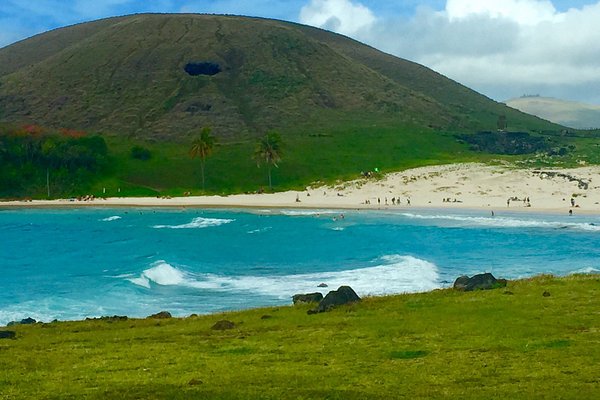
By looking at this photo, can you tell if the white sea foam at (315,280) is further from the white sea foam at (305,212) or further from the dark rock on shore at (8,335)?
the white sea foam at (305,212)

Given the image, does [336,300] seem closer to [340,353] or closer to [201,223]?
[340,353]

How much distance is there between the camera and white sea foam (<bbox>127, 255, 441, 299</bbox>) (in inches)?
1928

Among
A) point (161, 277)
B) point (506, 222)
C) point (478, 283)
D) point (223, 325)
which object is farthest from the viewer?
point (506, 222)

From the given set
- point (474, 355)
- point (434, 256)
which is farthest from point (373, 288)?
point (474, 355)

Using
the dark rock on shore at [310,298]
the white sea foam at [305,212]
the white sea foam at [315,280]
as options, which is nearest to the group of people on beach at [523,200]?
the white sea foam at [305,212]

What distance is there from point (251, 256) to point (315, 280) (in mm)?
17578

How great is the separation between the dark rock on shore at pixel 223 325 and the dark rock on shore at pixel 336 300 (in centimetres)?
424

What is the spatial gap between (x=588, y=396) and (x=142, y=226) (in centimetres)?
9234

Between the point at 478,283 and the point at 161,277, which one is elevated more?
the point at 478,283

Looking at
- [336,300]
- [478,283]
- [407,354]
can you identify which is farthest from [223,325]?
[478,283]

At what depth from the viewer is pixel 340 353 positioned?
22172mm

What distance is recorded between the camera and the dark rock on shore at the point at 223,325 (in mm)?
28812

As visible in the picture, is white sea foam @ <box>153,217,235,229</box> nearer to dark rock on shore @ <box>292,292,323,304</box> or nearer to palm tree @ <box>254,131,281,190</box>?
palm tree @ <box>254,131,281,190</box>

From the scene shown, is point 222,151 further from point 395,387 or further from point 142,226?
point 395,387
